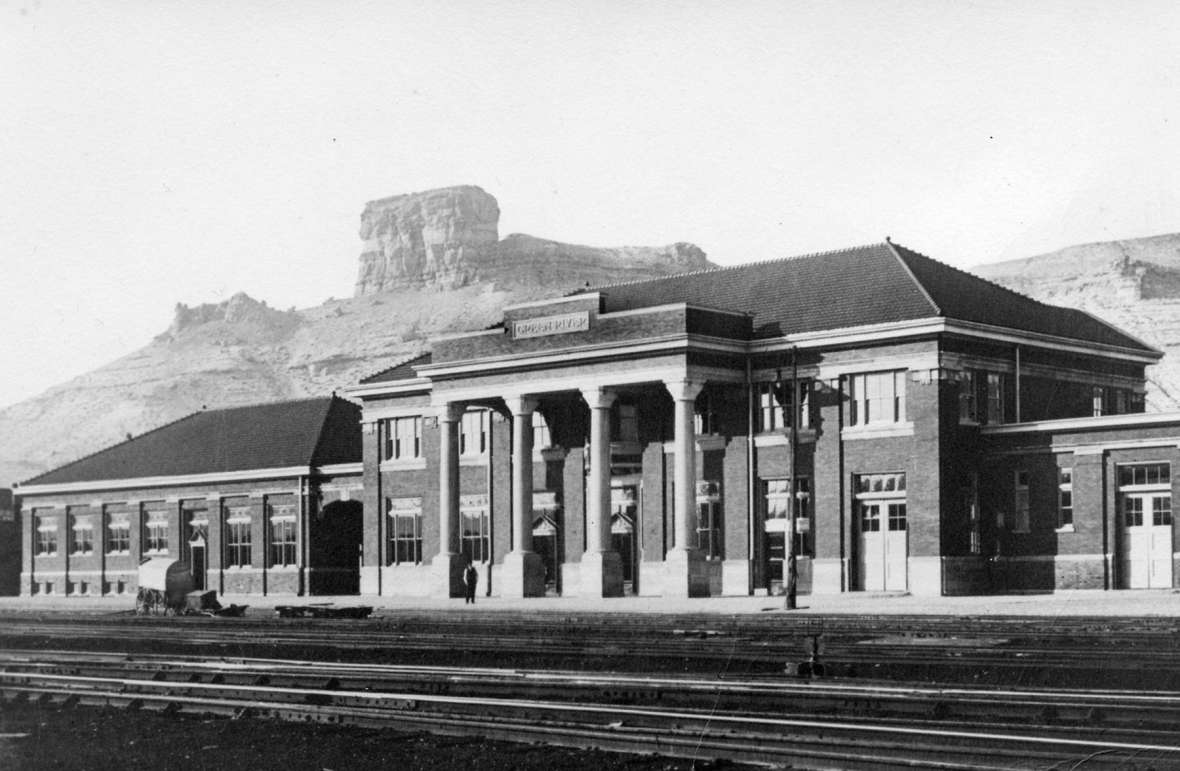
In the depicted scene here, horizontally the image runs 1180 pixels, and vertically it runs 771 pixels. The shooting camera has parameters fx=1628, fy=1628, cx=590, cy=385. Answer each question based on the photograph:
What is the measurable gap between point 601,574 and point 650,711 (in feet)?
99.3

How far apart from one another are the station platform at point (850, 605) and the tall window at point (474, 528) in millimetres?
2493

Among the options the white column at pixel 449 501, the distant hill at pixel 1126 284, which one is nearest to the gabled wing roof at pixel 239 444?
the white column at pixel 449 501

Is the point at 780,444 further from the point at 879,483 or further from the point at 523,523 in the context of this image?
the point at 523,523

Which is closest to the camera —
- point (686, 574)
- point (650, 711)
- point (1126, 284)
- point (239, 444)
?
point (650, 711)

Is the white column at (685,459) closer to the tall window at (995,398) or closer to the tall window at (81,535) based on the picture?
the tall window at (995,398)

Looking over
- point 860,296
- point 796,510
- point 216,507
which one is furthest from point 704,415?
point 216,507

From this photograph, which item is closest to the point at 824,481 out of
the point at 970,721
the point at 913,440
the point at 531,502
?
the point at 913,440

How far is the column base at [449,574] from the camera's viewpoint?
52.2m

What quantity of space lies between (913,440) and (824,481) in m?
2.96

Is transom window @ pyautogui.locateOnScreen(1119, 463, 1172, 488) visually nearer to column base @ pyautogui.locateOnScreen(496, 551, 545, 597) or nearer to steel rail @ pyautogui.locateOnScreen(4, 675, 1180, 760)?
column base @ pyautogui.locateOnScreen(496, 551, 545, 597)

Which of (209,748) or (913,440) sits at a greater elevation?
(913,440)

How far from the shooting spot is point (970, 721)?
14.7m

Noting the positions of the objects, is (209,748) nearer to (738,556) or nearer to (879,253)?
(738,556)

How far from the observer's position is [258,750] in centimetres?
1545
